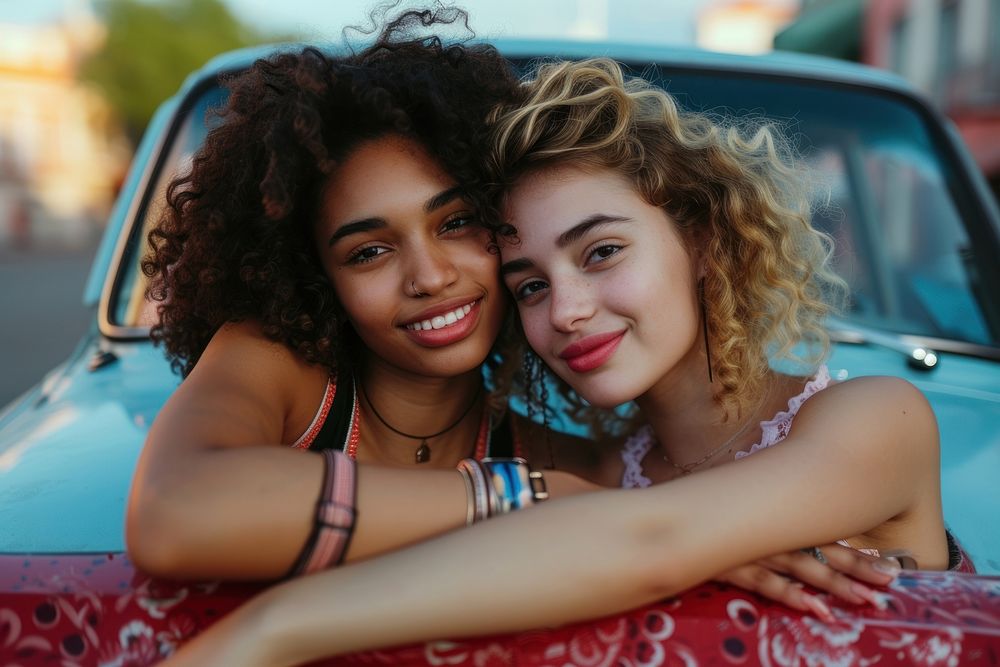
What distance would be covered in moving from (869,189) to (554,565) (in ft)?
7.80

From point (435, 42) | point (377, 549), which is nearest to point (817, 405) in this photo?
point (377, 549)

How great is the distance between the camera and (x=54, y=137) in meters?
36.4

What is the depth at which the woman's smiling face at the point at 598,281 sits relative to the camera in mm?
1591

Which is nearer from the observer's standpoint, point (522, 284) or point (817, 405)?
point (817, 405)

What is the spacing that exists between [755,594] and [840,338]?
134 centimetres

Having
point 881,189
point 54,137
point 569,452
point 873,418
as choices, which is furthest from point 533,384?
point 54,137

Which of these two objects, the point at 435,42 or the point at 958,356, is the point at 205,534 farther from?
the point at 958,356

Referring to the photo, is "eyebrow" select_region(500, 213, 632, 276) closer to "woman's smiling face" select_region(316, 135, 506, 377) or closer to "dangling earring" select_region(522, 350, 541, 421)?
"woman's smiling face" select_region(316, 135, 506, 377)

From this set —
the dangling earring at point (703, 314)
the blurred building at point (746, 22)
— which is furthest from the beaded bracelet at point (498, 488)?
the blurred building at point (746, 22)

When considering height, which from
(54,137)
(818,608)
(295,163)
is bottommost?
(54,137)

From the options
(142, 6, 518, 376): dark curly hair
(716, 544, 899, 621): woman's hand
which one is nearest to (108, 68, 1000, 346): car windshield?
(142, 6, 518, 376): dark curly hair

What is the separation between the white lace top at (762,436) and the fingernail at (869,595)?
445 millimetres

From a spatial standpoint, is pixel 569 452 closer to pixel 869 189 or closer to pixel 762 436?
pixel 762 436

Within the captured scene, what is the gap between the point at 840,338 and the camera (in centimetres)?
221
